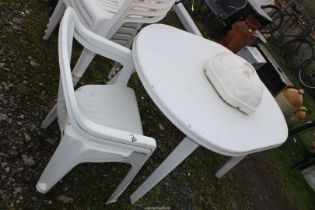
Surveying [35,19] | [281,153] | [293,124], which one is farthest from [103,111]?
[293,124]

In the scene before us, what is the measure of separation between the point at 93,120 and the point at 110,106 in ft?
0.71

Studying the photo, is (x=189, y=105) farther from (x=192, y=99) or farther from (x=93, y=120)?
(x=93, y=120)

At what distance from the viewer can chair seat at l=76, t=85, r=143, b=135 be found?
2281 millimetres

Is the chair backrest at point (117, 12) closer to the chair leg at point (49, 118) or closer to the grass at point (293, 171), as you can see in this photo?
the chair leg at point (49, 118)

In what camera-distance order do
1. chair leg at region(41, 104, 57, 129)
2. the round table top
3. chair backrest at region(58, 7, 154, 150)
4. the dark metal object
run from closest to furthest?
1. chair backrest at region(58, 7, 154, 150)
2. the round table top
3. chair leg at region(41, 104, 57, 129)
4. the dark metal object

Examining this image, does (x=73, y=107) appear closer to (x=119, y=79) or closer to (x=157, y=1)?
(x=119, y=79)

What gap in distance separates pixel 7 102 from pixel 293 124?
3993 mm

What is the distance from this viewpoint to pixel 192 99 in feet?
7.79

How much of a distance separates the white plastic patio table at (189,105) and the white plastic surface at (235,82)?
0.19 feet

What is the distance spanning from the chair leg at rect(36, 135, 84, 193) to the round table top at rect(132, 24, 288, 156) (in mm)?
593

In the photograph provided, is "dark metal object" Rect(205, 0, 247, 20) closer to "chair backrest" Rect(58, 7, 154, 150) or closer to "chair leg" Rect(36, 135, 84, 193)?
"chair backrest" Rect(58, 7, 154, 150)

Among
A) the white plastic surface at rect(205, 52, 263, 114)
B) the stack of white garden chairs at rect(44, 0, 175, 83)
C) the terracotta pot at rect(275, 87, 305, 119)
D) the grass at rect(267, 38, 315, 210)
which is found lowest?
the grass at rect(267, 38, 315, 210)

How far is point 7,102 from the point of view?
2855 mm

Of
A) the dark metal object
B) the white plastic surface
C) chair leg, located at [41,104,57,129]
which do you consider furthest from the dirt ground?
the dark metal object
